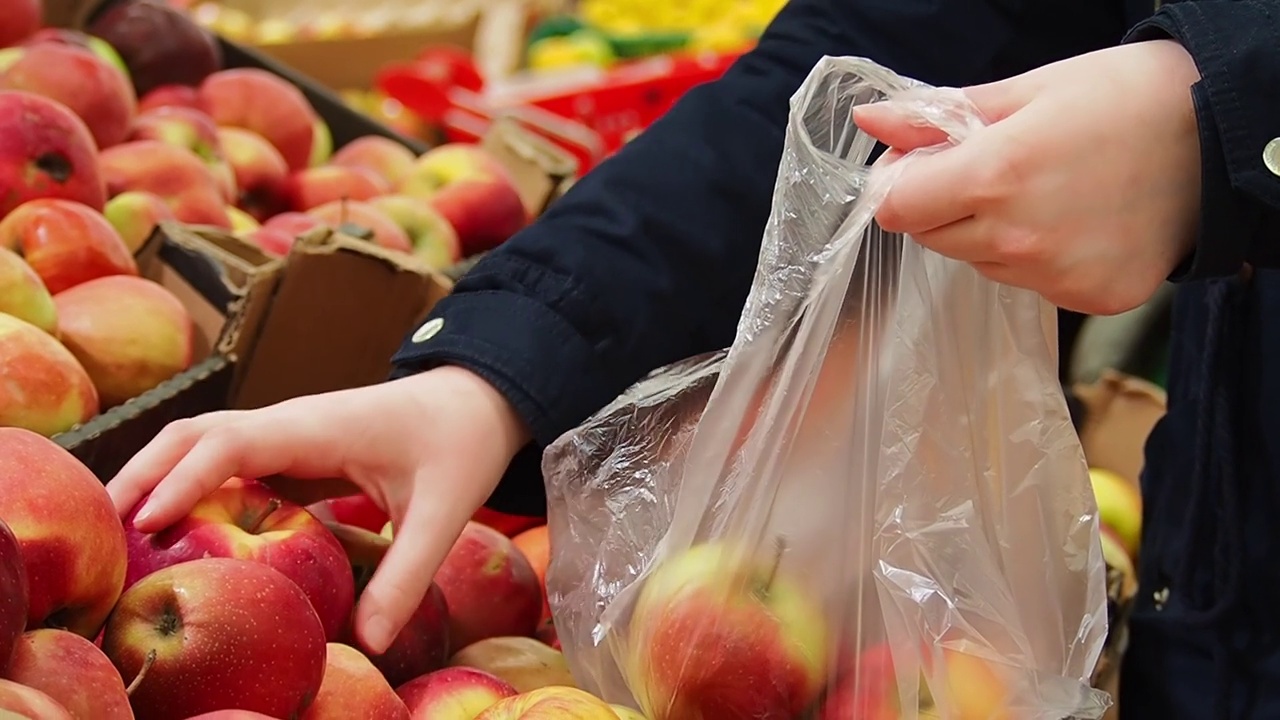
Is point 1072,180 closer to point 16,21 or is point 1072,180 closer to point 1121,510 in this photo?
point 1121,510

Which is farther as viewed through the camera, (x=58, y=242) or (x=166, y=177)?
(x=166, y=177)

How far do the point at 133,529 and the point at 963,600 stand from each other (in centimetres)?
44

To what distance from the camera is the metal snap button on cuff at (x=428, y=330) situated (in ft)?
2.78

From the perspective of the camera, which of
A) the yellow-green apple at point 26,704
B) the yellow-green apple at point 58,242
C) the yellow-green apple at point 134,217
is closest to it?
the yellow-green apple at point 26,704

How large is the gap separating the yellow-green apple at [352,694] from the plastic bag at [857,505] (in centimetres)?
12

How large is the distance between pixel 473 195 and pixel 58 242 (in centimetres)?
56

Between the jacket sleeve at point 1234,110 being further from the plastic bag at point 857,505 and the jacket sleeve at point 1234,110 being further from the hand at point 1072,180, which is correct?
the plastic bag at point 857,505

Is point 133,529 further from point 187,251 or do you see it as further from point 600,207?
point 187,251

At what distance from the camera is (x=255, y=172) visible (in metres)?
1.54

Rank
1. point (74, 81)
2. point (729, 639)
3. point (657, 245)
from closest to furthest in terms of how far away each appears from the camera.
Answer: point (729, 639) < point (657, 245) < point (74, 81)

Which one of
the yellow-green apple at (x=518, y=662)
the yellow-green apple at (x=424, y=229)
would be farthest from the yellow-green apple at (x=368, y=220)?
the yellow-green apple at (x=518, y=662)

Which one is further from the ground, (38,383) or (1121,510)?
(38,383)

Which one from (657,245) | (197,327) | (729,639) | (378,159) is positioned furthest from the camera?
(378,159)

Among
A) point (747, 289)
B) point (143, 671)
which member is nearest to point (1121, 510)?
point (747, 289)
